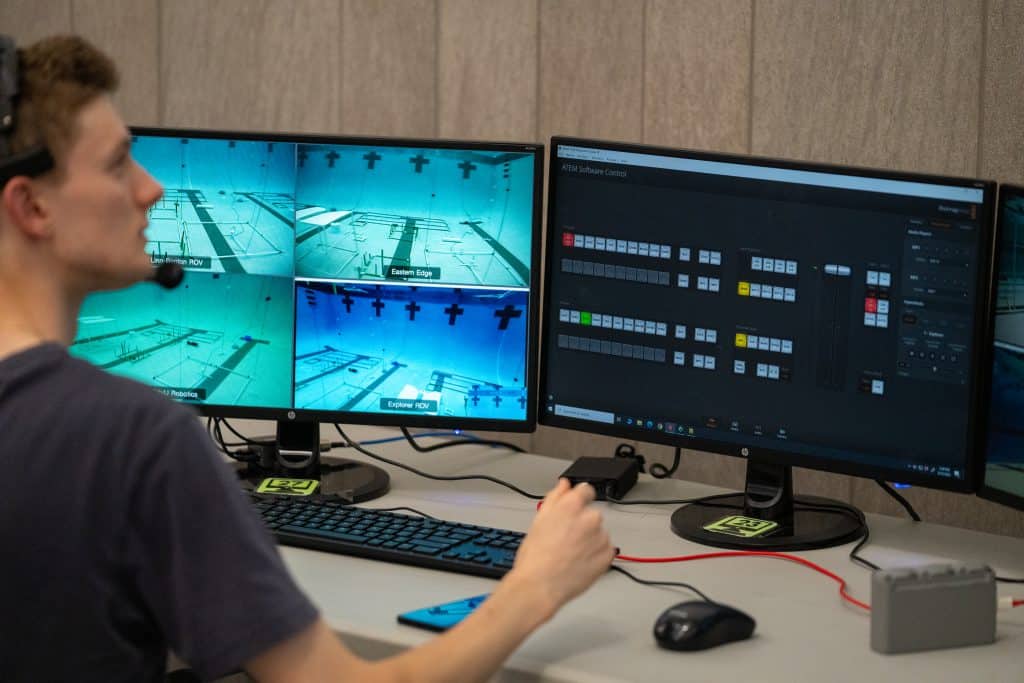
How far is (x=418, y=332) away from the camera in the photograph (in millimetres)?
1994

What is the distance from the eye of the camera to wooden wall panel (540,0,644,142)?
7.25 ft

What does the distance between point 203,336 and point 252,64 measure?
2.66 feet

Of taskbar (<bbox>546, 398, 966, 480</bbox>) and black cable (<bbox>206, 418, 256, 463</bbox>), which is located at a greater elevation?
taskbar (<bbox>546, 398, 966, 480</bbox>)

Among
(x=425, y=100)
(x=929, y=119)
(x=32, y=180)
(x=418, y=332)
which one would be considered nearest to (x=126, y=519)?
(x=32, y=180)

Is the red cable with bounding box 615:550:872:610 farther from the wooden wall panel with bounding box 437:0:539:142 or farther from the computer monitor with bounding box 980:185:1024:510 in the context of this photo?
the wooden wall panel with bounding box 437:0:539:142

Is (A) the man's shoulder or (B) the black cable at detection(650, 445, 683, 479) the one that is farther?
(B) the black cable at detection(650, 445, 683, 479)

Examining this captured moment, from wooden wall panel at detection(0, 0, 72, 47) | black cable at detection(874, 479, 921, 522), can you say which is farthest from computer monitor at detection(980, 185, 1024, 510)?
wooden wall panel at detection(0, 0, 72, 47)

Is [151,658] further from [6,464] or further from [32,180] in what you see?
[32,180]

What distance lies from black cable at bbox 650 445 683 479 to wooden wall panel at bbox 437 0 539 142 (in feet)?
1.90

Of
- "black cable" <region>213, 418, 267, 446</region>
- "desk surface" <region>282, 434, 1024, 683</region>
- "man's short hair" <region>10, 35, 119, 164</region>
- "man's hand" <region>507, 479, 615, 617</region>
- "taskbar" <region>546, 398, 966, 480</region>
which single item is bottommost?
"desk surface" <region>282, 434, 1024, 683</region>

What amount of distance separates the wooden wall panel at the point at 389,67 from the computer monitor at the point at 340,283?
0.50m

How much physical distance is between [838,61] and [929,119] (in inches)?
6.2

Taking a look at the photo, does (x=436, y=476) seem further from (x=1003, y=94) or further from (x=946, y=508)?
(x=1003, y=94)

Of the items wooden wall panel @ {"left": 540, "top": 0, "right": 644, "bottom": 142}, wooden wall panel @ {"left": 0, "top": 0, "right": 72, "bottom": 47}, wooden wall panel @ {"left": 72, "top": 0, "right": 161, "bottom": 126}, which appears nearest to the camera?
wooden wall panel @ {"left": 540, "top": 0, "right": 644, "bottom": 142}
